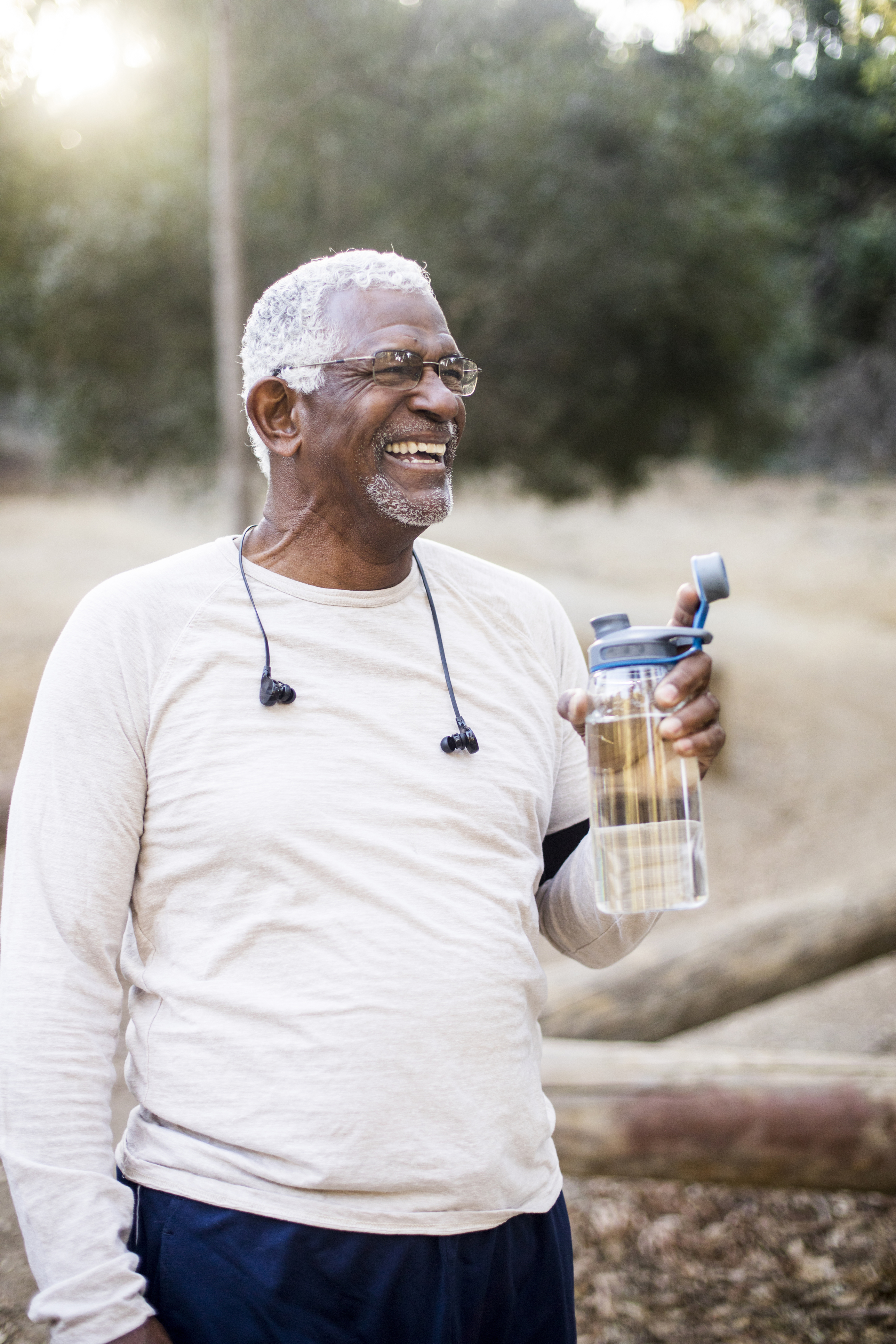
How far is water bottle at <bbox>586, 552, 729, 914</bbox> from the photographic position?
1.53m

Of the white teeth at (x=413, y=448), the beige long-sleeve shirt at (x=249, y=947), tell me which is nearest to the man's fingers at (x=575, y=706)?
the beige long-sleeve shirt at (x=249, y=947)

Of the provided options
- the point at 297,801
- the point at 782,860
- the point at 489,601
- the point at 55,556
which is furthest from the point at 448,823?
the point at 55,556

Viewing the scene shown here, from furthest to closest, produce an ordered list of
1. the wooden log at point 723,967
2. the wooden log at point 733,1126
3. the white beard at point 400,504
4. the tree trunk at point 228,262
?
the tree trunk at point 228,262
the wooden log at point 723,967
the wooden log at point 733,1126
the white beard at point 400,504

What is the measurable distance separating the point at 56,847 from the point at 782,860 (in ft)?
26.5

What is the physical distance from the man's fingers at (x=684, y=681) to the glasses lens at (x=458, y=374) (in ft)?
2.17

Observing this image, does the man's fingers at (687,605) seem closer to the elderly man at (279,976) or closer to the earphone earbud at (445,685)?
the elderly man at (279,976)

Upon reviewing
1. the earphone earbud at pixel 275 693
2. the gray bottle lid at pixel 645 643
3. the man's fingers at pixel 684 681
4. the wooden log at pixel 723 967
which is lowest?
the wooden log at pixel 723 967

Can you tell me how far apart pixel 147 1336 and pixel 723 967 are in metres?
3.04

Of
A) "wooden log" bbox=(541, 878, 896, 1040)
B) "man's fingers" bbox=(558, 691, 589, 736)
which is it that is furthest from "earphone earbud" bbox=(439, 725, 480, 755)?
"wooden log" bbox=(541, 878, 896, 1040)

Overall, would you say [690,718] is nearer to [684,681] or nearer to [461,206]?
[684,681]

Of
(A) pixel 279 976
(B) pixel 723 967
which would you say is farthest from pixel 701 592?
(B) pixel 723 967

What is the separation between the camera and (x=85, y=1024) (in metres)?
1.51

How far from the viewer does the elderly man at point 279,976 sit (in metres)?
1.48

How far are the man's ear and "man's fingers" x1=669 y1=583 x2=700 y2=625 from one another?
2.38 feet
